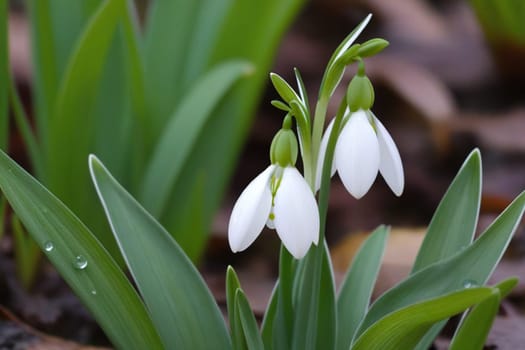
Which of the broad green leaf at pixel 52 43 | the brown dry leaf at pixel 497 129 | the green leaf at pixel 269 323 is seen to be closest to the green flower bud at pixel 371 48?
the green leaf at pixel 269 323

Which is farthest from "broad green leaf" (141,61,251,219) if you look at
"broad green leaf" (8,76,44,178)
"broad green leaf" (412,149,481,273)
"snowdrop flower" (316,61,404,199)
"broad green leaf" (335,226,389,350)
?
"snowdrop flower" (316,61,404,199)

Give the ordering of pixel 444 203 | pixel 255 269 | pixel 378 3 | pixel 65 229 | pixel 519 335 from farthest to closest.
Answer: pixel 378 3 < pixel 255 269 < pixel 519 335 < pixel 444 203 < pixel 65 229

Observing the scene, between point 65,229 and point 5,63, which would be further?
point 5,63

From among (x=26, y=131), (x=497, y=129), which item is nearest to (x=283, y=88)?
(x=26, y=131)

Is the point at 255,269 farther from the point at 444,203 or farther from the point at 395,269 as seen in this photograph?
the point at 444,203

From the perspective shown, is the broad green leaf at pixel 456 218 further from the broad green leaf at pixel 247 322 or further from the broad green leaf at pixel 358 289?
the broad green leaf at pixel 247 322

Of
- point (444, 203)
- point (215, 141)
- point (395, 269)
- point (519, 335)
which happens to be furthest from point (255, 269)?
point (444, 203)

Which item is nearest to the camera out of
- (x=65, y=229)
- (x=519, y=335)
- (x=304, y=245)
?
(x=304, y=245)
